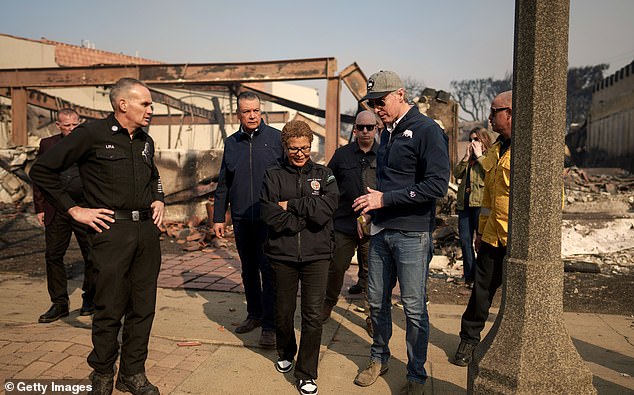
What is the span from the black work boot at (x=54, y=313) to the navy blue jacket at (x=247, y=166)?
5.86ft

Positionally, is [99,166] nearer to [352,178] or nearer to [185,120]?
[352,178]

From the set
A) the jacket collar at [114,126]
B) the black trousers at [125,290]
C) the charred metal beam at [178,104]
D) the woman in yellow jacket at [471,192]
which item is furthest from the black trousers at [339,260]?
the charred metal beam at [178,104]

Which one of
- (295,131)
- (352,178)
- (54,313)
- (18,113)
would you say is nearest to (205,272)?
(54,313)

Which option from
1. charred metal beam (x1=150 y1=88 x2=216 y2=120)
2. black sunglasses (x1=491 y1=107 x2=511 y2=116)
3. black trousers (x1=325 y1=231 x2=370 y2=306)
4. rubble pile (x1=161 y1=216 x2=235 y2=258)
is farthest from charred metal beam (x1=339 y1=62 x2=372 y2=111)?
black sunglasses (x1=491 y1=107 x2=511 y2=116)

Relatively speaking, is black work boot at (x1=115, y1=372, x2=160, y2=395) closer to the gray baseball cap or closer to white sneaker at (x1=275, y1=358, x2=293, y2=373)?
white sneaker at (x1=275, y1=358, x2=293, y2=373)

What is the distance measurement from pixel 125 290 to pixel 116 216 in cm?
48

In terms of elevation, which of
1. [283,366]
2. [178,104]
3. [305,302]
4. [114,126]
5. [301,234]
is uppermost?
[178,104]

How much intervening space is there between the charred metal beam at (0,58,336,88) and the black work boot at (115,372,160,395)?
7753 mm

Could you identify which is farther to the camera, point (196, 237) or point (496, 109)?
point (196, 237)

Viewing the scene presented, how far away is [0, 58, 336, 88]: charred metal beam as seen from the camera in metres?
10.1

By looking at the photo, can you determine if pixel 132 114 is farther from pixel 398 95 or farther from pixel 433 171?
pixel 433 171

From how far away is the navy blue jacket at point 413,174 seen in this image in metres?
3.04

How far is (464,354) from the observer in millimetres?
3791

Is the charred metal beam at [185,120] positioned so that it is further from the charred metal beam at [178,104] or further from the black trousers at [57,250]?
the black trousers at [57,250]
